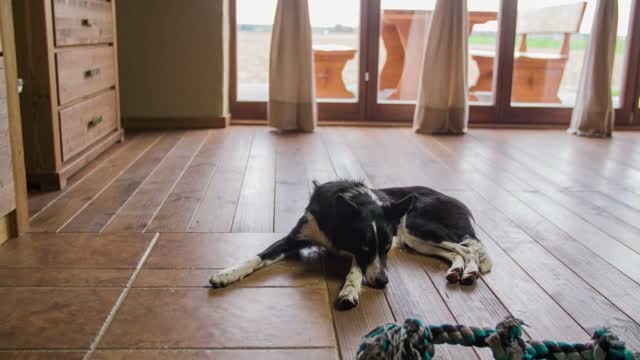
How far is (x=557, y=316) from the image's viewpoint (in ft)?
5.40

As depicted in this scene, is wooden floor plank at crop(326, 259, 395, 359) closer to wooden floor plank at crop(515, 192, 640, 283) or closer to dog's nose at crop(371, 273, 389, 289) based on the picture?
dog's nose at crop(371, 273, 389, 289)

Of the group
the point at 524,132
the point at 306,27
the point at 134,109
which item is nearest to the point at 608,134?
the point at 524,132

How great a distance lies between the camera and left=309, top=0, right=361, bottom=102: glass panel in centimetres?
492

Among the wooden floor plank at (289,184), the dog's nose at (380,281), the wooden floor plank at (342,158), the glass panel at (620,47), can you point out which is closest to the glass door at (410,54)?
the wooden floor plank at (342,158)

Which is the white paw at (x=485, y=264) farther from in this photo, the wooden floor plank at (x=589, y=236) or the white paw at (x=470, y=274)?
the wooden floor plank at (x=589, y=236)

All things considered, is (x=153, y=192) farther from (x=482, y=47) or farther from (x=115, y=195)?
(x=482, y=47)

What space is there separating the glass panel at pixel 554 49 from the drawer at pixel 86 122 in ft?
10.1

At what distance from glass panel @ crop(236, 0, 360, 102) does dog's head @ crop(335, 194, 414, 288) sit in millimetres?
3184

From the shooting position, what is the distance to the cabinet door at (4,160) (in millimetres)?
2098

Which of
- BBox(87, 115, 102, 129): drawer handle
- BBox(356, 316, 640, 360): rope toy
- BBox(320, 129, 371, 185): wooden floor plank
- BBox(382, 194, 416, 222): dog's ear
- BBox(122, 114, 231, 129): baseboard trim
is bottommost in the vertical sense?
BBox(320, 129, 371, 185): wooden floor plank

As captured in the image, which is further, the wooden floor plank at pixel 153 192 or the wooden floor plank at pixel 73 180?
the wooden floor plank at pixel 73 180

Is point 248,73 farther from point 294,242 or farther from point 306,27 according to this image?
point 294,242

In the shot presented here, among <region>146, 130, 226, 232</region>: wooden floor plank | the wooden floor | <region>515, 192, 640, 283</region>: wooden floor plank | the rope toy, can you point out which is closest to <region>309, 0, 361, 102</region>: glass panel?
<region>146, 130, 226, 232</region>: wooden floor plank

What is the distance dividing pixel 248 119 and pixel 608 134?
2.71 metres
